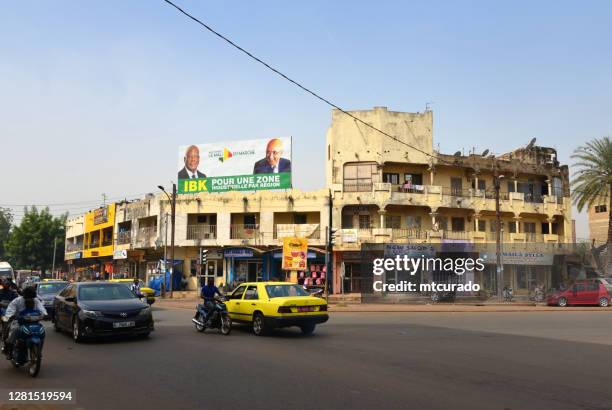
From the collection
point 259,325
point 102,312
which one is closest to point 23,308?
point 102,312

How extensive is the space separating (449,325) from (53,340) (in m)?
12.4

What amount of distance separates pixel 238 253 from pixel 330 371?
32810mm

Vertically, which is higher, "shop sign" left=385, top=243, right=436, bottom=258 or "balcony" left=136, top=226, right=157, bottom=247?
"balcony" left=136, top=226, right=157, bottom=247

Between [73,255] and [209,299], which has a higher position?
[73,255]

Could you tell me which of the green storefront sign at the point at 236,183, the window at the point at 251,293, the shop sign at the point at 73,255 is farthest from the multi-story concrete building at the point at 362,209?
the window at the point at 251,293

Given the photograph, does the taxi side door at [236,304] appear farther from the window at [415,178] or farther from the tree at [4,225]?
the tree at [4,225]

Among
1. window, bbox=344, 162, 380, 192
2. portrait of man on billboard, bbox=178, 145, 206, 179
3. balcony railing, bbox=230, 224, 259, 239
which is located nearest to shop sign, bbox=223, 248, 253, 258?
balcony railing, bbox=230, 224, 259, 239

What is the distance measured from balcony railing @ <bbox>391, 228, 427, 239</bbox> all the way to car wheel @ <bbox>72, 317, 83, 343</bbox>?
29465mm

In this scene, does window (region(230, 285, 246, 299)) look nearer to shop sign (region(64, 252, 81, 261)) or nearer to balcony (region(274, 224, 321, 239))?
balcony (region(274, 224, 321, 239))

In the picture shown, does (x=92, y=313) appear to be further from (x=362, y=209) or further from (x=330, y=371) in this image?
(x=362, y=209)

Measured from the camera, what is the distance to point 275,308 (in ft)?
45.4

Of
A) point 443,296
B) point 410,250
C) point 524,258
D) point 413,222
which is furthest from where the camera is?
point 413,222

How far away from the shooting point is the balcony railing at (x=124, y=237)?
49091 mm

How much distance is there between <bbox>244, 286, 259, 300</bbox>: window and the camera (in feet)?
48.9
